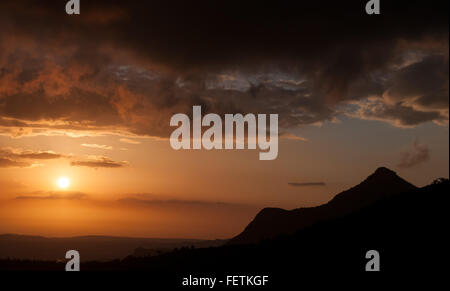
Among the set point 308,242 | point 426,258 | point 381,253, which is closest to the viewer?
point 426,258

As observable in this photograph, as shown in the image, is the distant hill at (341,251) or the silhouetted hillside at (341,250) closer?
the distant hill at (341,251)

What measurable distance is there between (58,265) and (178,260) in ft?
57.6

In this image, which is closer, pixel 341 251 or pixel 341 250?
pixel 341 251

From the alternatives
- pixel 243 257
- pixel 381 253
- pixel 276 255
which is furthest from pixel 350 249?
pixel 243 257

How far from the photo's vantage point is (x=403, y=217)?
200ft

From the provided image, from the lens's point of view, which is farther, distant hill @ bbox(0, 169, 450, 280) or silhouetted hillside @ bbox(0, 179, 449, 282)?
silhouetted hillside @ bbox(0, 179, 449, 282)

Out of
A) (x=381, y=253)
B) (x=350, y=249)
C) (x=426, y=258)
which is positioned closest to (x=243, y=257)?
(x=350, y=249)

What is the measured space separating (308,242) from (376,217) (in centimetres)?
1071

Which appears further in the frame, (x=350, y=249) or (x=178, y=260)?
(x=178, y=260)

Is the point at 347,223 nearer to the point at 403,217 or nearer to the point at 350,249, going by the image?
the point at 403,217
